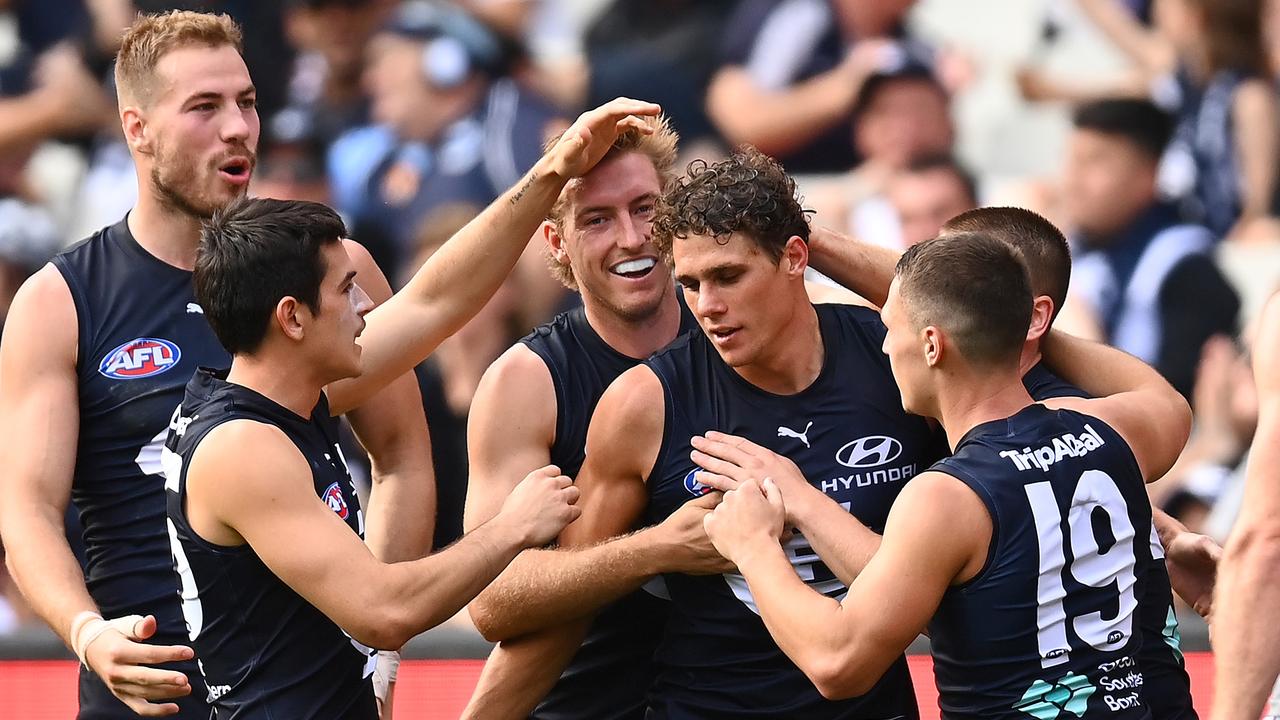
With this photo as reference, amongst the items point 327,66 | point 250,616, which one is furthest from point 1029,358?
point 327,66

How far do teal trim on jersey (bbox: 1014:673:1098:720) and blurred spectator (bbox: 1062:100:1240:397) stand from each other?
4320 mm

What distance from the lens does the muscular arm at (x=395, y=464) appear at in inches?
173

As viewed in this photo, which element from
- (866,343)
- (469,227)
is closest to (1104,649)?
(866,343)

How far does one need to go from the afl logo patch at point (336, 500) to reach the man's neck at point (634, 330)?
1.08 meters

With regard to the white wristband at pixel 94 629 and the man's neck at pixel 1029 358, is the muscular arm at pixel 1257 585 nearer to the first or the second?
the man's neck at pixel 1029 358

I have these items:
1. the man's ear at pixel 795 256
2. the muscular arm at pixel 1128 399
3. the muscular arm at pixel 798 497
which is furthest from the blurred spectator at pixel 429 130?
the muscular arm at pixel 798 497

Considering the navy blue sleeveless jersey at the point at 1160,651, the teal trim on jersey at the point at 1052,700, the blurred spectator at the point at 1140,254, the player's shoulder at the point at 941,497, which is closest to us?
the player's shoulder at the point at 941,497

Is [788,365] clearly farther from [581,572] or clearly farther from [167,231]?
[167,231]

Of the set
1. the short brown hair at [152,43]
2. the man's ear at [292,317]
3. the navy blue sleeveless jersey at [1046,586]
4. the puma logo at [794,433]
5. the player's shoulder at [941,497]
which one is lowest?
the navy blue sleeveless jersey at [1046,586]

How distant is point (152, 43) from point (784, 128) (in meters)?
4.14

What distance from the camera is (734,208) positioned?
3.76m

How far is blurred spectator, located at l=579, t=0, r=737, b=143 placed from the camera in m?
7.83

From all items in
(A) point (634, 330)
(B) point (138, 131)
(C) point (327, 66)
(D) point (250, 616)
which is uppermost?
(C) point (327, 66)

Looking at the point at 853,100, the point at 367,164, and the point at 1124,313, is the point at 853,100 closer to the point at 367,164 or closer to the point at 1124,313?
the point at 1124,313
